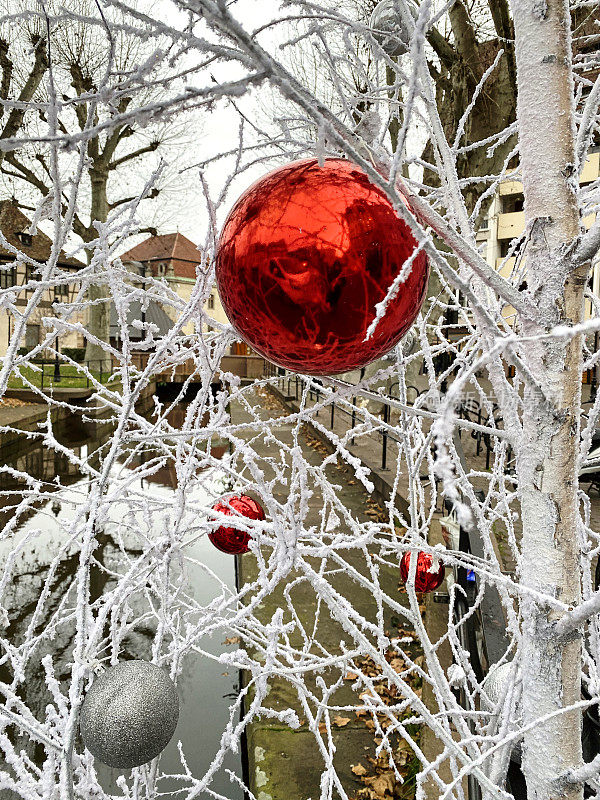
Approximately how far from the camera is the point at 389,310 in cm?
88

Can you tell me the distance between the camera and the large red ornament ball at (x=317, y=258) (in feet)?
2.74

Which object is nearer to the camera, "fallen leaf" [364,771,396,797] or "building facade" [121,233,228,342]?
"fallen leaf" [364,771,396,797]

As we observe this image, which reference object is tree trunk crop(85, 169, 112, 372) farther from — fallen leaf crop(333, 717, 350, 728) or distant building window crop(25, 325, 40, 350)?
fallen leaf crop(333, 717, 350, 728)

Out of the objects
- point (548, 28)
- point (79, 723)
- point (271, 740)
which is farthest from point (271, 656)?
point (271, 740)

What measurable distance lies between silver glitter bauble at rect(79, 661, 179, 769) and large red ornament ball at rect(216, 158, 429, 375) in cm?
92

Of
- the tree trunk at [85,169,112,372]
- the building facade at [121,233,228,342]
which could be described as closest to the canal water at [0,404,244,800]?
the tree trunk at [85,169,112,372]

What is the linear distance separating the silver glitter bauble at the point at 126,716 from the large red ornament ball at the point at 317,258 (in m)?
0.92

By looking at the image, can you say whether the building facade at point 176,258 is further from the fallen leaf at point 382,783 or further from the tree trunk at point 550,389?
the tree trunk at point 550,389

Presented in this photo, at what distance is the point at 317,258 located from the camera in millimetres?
835

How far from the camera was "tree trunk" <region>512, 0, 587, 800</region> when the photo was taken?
1.01m

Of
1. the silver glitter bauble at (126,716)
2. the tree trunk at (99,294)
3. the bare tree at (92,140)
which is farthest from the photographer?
the tree trunk at (99,294)

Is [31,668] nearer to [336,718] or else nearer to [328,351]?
[336,718]

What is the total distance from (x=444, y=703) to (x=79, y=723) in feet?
2.94

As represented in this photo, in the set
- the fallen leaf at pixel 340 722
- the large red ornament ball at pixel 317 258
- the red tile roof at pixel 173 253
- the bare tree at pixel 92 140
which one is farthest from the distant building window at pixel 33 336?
the large red ornament ball at pixel 317 258
